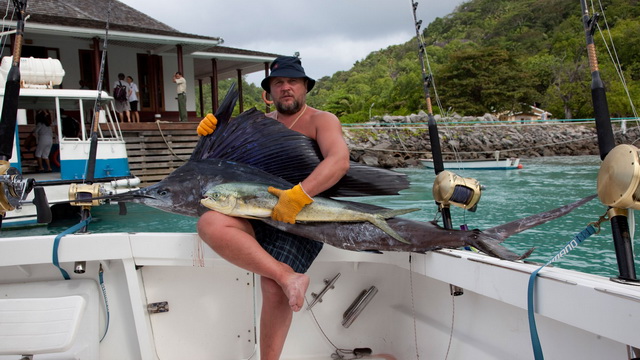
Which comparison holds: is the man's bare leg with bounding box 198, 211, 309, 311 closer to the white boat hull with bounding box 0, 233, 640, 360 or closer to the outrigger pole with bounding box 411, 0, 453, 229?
the white boat hull with bounding box 0, 233, 640, 360

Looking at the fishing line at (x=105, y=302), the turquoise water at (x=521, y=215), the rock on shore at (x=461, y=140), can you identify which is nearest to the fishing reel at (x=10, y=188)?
the fishing line at (x=105, y=302)

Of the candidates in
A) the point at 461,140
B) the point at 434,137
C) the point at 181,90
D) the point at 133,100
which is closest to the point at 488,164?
the point at 461,140

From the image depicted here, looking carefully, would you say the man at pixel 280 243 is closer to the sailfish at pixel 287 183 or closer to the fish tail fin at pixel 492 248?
the sailfish at pixel 287 183

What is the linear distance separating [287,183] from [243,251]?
0.39 meters

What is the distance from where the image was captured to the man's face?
6.80 feet

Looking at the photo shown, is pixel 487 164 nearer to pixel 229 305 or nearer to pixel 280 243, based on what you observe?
pixel 229 305

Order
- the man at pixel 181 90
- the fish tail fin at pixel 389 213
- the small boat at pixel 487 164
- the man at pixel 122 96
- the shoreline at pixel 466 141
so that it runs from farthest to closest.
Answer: the shoreline at pixel 466 141, the small boat at pixel 487 164, the man at pixel 181 90, the man at pixel 122 96, the fish tail fin at pixel 389 213

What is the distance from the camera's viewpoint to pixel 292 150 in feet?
6.40

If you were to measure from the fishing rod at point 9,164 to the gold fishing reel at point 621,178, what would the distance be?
182 centimetres

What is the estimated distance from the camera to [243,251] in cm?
160

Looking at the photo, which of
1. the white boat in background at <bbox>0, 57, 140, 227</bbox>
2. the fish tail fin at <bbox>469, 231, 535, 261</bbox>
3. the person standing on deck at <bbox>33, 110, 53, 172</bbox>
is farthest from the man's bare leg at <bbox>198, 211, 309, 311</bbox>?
the person standing on deck at <bbox>33, 110, 53, 172</bbox>

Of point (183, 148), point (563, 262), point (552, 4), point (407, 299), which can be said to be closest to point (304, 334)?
point (407, 299)

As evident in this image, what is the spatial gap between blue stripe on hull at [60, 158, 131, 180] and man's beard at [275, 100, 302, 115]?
20.4 ft

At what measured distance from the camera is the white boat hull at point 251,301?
1.57 m
